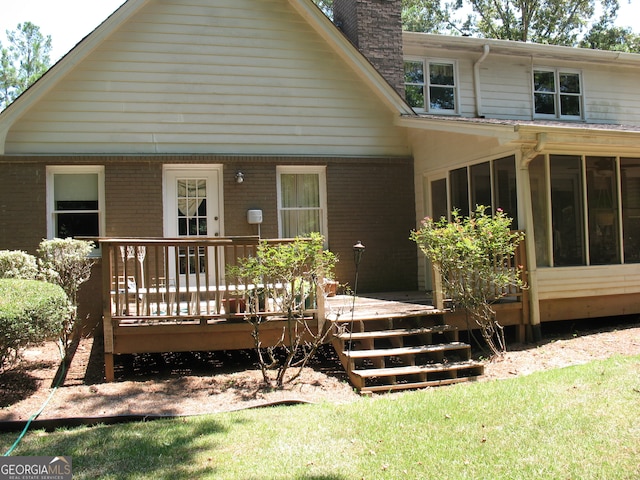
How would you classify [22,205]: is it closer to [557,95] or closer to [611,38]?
[557,95]

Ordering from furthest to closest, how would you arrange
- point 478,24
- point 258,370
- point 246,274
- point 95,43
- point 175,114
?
point 478,24 < point 175,114 < point 95,43 < point 258,370 < point 246,274

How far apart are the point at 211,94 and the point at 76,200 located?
2.94 meters

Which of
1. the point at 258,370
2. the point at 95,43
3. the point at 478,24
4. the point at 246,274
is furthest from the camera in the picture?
the point at 478,24

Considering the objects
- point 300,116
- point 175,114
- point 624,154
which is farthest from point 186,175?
point 624,154

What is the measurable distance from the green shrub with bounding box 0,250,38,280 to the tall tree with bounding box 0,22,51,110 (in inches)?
1409

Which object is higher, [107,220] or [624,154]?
[624,154]

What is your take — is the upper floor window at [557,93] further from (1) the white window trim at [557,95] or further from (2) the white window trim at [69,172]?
(2) the white window trim at [69,172]

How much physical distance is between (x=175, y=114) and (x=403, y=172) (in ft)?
14.3

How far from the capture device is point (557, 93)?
43.2ft

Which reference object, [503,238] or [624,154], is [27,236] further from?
[624,154]

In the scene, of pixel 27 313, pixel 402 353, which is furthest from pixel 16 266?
pixel 402 353

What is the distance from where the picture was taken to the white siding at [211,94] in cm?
897

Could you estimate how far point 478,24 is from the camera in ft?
93.6
